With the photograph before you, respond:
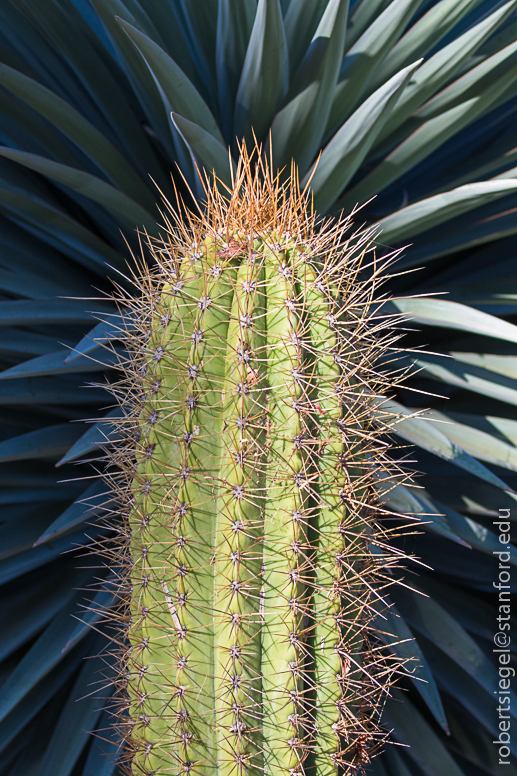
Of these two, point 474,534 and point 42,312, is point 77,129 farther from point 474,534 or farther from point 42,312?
point 474,534

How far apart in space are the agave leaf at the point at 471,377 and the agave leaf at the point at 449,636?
508 mm

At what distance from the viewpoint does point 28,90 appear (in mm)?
1096

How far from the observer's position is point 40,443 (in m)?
1.18

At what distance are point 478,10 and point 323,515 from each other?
6.45ft

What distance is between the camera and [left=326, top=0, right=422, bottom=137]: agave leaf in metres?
1.23

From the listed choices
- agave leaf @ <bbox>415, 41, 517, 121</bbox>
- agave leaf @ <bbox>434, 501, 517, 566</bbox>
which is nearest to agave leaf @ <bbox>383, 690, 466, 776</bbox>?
agave leaf @ <bbox>434, 501, 517, 566</bbox>

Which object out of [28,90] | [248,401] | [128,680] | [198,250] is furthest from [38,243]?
[128,680]

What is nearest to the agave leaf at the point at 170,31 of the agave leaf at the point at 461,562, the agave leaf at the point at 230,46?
the agave leaf at the point at 230,46

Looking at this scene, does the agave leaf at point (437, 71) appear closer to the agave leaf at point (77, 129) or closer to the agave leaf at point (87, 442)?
the agave leaf at point (77, 129)

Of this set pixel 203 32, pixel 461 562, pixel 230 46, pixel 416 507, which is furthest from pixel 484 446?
pixel 203 32

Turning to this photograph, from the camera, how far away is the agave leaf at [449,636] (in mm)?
1273

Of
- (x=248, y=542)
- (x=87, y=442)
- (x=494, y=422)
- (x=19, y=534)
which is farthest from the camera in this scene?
(x=494, y=422)

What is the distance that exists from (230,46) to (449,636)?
1.52m

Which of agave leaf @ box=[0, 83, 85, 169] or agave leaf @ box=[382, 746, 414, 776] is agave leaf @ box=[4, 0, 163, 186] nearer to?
agave leaf @ box=[0, 83, 85, 169]
